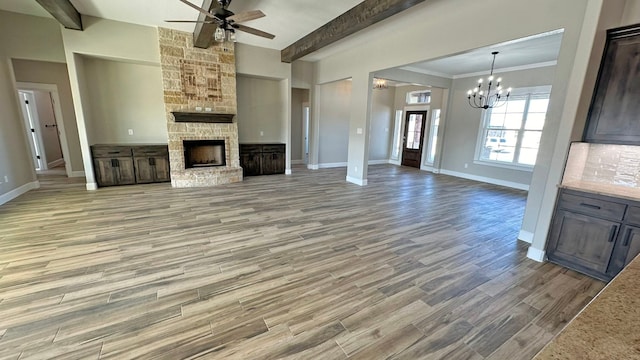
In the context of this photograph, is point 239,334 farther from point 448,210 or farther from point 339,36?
point 339,36

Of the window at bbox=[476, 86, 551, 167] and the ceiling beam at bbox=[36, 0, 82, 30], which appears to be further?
the window at bbox=[476, 86, 551, 167]

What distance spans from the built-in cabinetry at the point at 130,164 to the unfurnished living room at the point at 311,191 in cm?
4

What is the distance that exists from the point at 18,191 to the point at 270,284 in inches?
236

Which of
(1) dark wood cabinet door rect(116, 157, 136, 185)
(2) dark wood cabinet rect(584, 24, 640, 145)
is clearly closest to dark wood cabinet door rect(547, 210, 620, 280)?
(2) dark wood cabinet rect(584, 24, 640, 145)

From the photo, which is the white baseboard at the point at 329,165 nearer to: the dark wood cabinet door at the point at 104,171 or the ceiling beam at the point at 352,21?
the ceiling beam at the point at 352,21

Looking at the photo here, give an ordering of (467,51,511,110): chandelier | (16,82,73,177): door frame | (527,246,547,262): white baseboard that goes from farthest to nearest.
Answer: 1. (467,51,511,110): chandelier
2. (16,82,73,177): door frame
3. (527,246,547,262): white baseboard

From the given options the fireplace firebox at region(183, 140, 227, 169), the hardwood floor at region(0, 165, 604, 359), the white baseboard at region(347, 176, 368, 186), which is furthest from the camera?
the white baseboard at region(347, 176, 368, 186)

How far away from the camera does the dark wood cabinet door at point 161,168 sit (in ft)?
19.9

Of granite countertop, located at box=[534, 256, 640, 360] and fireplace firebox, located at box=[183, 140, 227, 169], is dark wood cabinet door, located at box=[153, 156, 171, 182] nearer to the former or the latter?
fireplace firebox, located at box=[183, 140, 227, 169]

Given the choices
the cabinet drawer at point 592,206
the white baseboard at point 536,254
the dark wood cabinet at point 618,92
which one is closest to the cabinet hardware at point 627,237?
the cabinet drawer at point 592,206

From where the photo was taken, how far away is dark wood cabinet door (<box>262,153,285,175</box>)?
746cm

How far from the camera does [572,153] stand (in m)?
2.79

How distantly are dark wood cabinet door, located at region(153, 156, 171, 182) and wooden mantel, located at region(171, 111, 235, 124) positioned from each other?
106 cm

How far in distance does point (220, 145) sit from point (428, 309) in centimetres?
598
